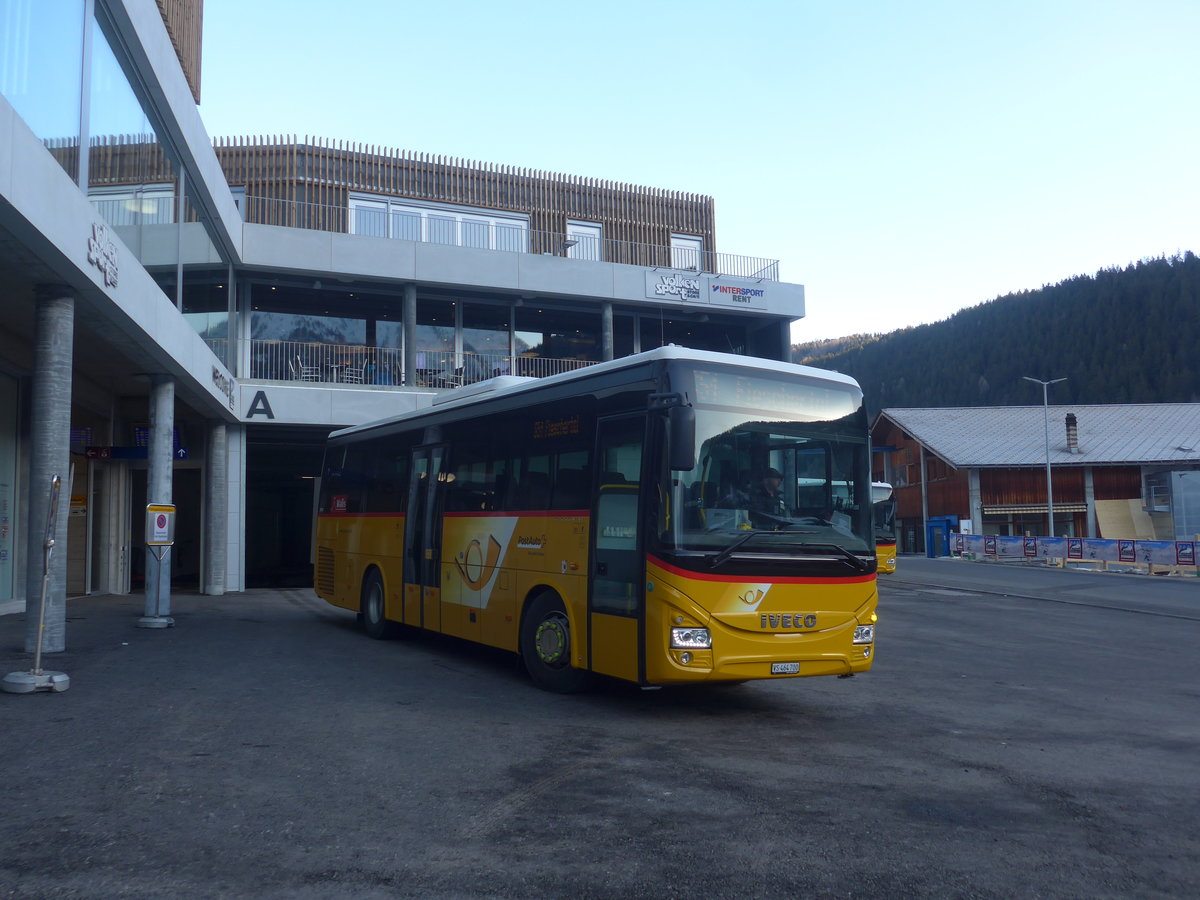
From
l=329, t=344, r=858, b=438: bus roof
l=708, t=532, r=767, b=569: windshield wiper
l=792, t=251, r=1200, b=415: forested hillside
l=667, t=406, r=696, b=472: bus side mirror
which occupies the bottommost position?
l=708, t=532, r=767, b=569: windshield wiper

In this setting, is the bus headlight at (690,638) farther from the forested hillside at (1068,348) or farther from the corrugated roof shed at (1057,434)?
the forested hillside at (1068,348)

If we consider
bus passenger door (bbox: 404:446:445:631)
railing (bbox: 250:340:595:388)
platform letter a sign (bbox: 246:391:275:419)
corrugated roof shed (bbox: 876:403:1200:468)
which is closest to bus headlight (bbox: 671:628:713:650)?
bus passenger door (bbox: 404:446:445:631)

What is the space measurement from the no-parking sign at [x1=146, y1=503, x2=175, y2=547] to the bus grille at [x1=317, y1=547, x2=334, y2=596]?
2.43 m

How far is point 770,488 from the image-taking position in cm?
827

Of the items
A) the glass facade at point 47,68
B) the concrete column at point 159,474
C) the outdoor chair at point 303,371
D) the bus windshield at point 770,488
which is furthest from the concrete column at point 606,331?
the bus windshield at point 770,488

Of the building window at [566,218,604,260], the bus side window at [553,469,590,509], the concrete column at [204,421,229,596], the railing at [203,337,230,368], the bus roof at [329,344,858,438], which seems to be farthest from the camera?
the building window at [566,218,604,260]

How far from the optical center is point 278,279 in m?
25.0

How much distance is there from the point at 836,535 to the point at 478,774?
3784mm

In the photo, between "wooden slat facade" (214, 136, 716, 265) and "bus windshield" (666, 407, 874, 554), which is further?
"wooden slat facade" (214, 136, 716, 265)

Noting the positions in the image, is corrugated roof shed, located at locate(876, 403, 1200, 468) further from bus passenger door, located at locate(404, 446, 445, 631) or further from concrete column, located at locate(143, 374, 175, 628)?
bus passenger door, located at locate(404, 446, 445, 631)

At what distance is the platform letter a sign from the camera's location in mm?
23797

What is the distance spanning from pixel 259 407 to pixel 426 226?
22.5 ft

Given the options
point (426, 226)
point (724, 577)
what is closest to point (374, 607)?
point (724, 577)

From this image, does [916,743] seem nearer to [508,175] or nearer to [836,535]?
[836,535]
